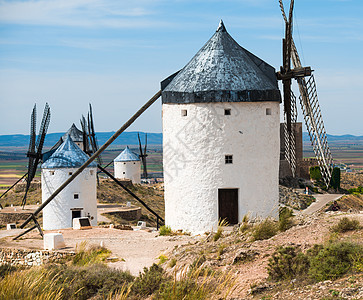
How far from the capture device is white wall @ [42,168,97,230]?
86.1 feet

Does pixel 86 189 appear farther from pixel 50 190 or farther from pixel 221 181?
pixel 221 181

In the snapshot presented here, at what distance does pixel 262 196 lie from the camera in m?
15.7

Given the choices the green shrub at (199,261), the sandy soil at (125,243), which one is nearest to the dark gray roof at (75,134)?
the sandy soil at (125,243)

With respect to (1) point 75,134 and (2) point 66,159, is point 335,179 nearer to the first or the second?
(1) point 75,134

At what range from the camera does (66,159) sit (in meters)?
26.9

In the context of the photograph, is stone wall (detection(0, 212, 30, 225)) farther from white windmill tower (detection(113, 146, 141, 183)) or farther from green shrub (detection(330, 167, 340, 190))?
green shrub (detection(330, 167, 340, 190))

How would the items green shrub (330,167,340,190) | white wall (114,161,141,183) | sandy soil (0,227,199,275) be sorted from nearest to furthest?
1. sandy soil (0,227,199,275)
2. green shrub (330,167,340,190)
3. white wall (114,161,141,183)

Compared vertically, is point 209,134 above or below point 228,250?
above

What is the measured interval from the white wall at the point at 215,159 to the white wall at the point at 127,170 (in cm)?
3687

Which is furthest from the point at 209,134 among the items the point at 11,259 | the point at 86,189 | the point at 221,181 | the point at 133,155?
the point at 133,155

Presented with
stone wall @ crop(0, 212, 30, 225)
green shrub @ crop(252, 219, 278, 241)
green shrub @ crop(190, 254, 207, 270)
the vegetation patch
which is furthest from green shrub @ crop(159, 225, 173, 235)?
stone wall @ crop(0, 212, 30, 225)

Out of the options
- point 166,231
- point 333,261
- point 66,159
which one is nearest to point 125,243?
point 166,231

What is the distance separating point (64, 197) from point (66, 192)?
25cm

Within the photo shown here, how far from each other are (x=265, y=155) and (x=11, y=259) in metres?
7.25
